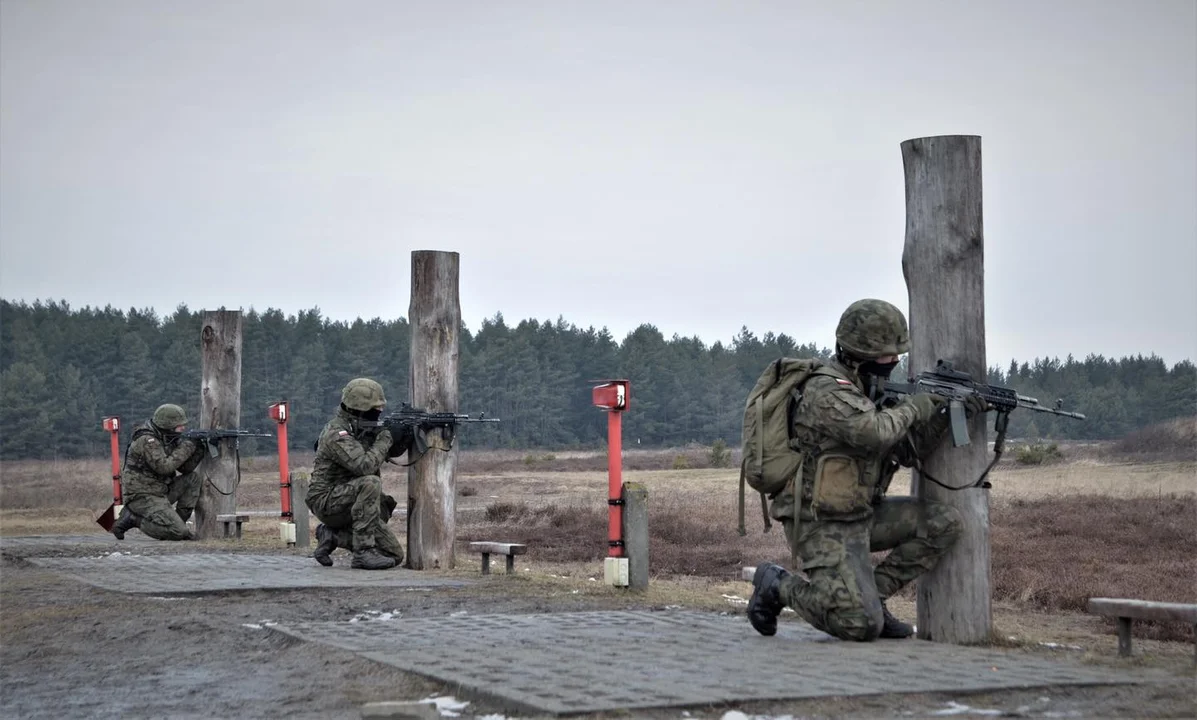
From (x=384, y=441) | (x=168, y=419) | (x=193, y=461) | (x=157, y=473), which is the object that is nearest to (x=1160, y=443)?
(x=193, y=461)

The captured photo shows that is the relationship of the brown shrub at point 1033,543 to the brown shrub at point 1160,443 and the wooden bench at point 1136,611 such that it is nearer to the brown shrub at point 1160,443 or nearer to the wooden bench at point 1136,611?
the wooden bench at point 1136,611

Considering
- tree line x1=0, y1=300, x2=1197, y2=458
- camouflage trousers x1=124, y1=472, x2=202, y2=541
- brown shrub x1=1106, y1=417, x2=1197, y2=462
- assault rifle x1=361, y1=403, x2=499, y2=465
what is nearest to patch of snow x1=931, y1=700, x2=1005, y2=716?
assault rifle x1=361, y1=403, x2=499, y2=465

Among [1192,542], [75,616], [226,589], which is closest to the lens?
[75,616]

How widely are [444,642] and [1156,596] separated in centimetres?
811

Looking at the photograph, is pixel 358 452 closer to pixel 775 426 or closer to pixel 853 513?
pixel 775 426

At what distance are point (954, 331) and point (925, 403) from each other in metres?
0.57

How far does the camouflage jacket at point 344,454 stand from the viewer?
48.9ft

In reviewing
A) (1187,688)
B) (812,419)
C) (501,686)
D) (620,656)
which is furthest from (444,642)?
(1187,688)

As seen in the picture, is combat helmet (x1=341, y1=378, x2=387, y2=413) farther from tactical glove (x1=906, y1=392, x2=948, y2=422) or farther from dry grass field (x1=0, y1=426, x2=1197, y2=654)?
tactical glove (x1=906, y1=392, x2=948, y2=422)

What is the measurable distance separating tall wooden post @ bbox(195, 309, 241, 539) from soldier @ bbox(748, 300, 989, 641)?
44.5 feet

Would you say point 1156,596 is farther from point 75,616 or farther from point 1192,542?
point 75,616

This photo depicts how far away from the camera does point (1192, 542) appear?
19.4 m

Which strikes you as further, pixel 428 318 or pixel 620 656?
pixel 428 318

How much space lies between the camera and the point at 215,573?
14492 mm
